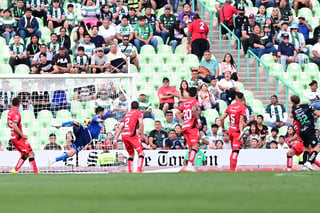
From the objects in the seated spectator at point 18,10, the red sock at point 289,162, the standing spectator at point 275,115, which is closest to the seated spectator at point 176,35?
the standing spectator at point 275,115

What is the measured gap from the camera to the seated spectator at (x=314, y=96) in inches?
1001

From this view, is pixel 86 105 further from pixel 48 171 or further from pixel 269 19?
pixel 269 19

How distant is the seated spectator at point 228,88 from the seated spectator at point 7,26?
6.15 meters

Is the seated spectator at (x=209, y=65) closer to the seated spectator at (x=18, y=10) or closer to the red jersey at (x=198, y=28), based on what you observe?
the red jersey at (x=198, y=28)

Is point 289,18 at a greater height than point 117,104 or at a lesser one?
greater

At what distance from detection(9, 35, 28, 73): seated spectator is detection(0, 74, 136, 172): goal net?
6.30 feet

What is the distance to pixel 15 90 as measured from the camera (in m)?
22.7

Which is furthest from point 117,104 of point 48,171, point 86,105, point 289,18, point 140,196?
point 140,196

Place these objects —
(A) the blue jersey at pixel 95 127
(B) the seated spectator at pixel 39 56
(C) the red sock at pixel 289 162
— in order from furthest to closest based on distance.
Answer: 1. (B) the seated spectator at pixel 39 56
2. (A) the blue jersey at pixel 95 127
3. (C) the red sock at pixel 289 162

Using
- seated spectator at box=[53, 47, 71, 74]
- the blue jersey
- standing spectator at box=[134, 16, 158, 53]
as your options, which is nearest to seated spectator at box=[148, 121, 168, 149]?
the blue jersey

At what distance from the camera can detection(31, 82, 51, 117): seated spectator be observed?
73.7ft

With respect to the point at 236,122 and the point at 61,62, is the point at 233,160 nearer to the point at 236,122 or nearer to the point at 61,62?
the point at 236,122

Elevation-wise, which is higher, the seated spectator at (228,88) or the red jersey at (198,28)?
the red jersey at (198,28)

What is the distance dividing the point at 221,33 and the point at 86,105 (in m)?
6.47
